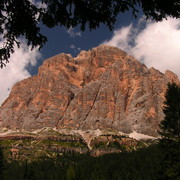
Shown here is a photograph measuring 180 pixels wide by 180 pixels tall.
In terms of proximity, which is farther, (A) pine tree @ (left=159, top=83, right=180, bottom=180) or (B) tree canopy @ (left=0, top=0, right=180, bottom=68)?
(A) pine tree @ (left=159, top=83, right=180, bottom=180)

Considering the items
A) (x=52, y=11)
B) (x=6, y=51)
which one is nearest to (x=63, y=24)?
(x=52, y=11)

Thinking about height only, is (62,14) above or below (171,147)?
above

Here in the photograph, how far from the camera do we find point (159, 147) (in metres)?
30.7

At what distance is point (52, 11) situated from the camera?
→ 793 centimetres

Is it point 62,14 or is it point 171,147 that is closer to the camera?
point 62,14

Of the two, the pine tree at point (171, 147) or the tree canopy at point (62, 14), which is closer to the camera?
the tree canopy at point (62, 14)

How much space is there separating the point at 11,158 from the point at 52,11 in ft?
689

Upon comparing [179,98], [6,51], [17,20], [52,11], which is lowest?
[6,51]

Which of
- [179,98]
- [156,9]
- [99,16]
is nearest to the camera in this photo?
[156,9]

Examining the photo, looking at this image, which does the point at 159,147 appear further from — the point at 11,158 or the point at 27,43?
the point at 11,158

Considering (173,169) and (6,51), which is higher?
(6,51)

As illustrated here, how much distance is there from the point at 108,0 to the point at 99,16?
616mm

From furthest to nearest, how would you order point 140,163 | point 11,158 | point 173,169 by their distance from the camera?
point 11,158
point 140,163
point 173,169

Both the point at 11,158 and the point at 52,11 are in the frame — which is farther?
the point at 11,158
